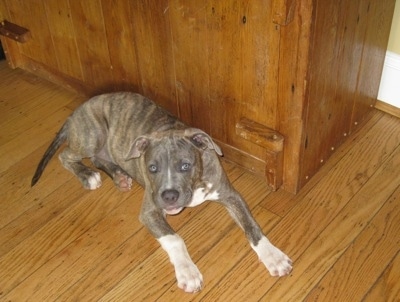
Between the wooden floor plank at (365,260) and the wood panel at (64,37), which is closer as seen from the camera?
the wooden floor plank at (365,260)

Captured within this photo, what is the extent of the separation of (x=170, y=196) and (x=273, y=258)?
0.64 metres

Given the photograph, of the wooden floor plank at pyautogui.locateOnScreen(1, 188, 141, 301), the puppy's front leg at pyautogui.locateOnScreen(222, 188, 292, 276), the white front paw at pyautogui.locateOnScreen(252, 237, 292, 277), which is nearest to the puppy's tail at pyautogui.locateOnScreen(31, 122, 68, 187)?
the wooden floor plank at pyautogui.locateOnScreen(1, 188, 141, 301)

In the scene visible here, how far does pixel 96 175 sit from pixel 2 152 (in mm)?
792

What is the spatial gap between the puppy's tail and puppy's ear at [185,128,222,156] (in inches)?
40.8

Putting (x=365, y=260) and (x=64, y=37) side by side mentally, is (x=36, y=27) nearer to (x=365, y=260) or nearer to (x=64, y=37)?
(x=64, y=37)

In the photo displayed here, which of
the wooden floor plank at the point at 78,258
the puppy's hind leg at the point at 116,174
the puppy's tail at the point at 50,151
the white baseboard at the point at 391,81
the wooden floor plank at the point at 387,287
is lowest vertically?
the wooden floor plank at the point at 78,258

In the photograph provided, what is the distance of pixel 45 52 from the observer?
4164 mm

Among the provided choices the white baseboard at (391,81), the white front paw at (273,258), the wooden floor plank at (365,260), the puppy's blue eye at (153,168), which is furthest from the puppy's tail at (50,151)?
the white baseboard at (391,81)

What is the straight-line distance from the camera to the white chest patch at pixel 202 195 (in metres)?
2.96

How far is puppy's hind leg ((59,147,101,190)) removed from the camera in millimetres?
3387

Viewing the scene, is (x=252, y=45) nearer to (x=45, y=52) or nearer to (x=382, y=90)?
(x=382, y=90)

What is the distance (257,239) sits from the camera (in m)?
2.89

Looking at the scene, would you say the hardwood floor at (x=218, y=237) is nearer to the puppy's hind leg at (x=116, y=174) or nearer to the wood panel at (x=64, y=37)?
the puppy's hind leg at (x=116, y=174)

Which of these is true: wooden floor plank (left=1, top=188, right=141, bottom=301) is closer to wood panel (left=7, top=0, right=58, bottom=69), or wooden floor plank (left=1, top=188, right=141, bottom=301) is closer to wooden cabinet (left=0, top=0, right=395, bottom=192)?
wooden cabinet (left=0, top=0, right=395, bottom=192)
